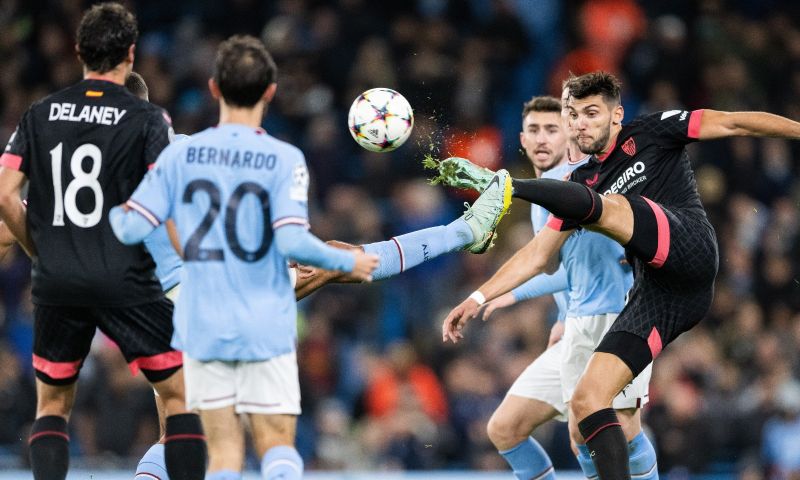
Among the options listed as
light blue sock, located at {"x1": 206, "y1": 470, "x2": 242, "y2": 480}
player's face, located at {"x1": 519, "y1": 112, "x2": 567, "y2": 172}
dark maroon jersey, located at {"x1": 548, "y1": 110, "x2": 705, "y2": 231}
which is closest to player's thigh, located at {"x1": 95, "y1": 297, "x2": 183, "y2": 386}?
light blue sock, located at {"x1": 206, "y1": 470, "x2": 242, "y2": 480}

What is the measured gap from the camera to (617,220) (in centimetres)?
557

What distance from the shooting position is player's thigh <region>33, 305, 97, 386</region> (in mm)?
5262

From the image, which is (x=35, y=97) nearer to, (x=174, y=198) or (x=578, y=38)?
(x=578, y=38)

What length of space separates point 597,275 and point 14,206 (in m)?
3.12

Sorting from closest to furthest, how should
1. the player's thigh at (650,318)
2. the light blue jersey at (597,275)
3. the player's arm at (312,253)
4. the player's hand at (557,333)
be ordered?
the player's arm at (312,253), the player's thigh at (650,318), the light blue jersey at (597,275), the player's hand at (557,333)

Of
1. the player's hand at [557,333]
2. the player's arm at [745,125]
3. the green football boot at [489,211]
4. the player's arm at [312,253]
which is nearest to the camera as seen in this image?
the player's arm at [312,253]

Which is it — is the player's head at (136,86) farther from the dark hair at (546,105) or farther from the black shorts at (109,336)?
the dark hair at (546,105)

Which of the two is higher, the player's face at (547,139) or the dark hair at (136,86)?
the dark hair at (136,86)

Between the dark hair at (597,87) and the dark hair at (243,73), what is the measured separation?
195 centimetres

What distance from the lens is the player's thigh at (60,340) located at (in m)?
5.26

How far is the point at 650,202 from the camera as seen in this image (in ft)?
18.6

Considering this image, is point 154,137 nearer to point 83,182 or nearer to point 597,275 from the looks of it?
point 83,182

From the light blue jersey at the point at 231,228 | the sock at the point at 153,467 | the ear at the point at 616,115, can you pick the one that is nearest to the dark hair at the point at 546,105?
the ear at the point at 616,115

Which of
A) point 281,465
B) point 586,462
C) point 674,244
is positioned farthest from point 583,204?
point 281,465
